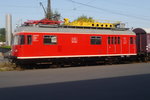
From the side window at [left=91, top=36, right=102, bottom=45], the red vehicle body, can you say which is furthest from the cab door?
the side window at [left=91, top=36, right=102, bottom=45]

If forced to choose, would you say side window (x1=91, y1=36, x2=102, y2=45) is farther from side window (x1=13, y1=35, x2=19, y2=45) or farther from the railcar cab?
side window (x1=13, y1=35, x2=19, y2=45)

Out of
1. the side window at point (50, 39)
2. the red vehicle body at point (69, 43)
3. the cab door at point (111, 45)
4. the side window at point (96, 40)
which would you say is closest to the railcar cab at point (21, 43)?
the red vehicle body at point (69, 43)

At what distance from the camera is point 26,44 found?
56.9 feet

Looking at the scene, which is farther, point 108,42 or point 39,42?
point 108,42

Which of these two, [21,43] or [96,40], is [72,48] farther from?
[21,43]

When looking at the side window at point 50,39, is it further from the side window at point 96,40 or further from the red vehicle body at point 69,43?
the side window at point 96,40

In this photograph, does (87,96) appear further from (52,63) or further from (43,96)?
(52,63)

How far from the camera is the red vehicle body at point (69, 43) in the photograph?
17386 millimetres

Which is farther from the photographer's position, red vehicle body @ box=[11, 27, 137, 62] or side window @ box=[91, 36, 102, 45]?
side window @ box=[91, 36, 102, 45]

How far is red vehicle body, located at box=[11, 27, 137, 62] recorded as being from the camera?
17.4 metres

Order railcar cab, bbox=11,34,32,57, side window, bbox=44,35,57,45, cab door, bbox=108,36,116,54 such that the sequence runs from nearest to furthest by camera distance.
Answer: railcar cab, bbox=11,34,32,57
side window, bbox=44,35,57,45
cab door, bbox=108,36,116,54

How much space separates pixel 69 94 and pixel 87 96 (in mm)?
716

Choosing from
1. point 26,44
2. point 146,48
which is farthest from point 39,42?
point 146,48

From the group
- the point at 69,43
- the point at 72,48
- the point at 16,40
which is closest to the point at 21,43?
the point at 16,40
